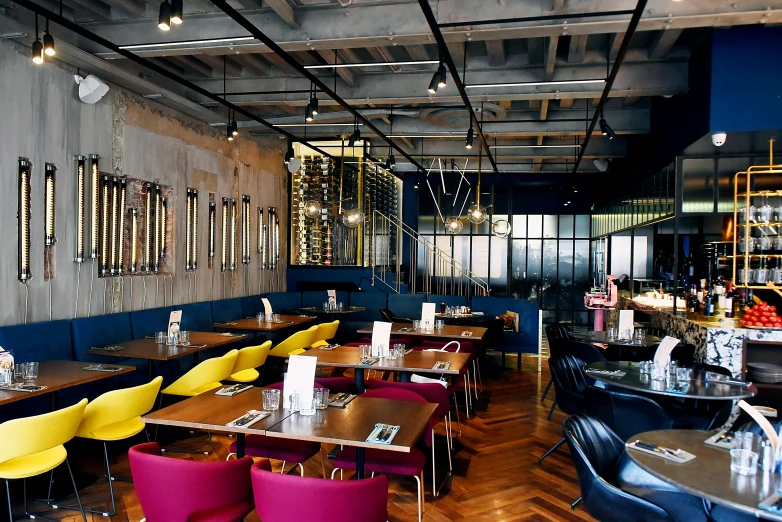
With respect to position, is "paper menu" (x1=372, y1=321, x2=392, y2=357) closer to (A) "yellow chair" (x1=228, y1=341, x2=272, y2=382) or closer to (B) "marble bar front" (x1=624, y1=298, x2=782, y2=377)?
(A) "yellow chair" (x1=228, y1=341, x2=272, y2=382)

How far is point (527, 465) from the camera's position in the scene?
475 centimetres

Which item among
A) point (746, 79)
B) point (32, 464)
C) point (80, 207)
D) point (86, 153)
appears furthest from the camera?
point (86, 153)

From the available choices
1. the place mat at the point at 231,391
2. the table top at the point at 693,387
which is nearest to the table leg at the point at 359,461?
the place mat at the point at 231,391

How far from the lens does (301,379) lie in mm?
3262

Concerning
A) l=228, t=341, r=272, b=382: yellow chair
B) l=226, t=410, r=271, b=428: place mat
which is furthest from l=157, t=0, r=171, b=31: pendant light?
l=228, t=341, r=272, b=382: yellow chair

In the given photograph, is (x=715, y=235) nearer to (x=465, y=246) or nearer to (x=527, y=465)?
(x=465, y=246)

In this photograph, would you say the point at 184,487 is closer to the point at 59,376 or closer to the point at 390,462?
the point at 390,462

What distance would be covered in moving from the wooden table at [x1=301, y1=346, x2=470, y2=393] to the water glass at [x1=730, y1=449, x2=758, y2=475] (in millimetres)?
2236

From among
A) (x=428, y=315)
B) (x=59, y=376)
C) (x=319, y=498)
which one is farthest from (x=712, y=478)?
(x=428, y=315)

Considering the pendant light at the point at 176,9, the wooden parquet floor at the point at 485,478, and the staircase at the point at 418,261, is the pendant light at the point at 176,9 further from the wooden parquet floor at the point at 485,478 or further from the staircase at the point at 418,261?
the staircase at the point at 418,261

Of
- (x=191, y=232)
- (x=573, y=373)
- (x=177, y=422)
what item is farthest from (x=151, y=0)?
(x=573, y=373)

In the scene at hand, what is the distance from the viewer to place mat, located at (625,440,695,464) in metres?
2.54

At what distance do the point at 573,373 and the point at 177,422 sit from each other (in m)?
3.63

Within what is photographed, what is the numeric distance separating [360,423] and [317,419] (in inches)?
9.9
